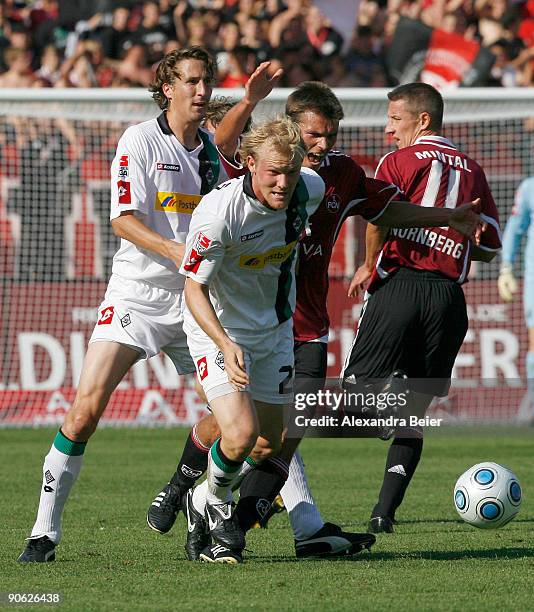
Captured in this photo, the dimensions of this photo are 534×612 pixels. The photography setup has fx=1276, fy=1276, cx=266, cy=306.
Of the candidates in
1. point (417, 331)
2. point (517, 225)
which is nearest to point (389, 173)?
point (417, 331)

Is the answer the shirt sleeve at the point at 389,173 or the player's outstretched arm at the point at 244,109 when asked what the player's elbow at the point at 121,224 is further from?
the shirt sleeve at the point at 389,173

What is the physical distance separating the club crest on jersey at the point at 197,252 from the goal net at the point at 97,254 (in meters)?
7.85

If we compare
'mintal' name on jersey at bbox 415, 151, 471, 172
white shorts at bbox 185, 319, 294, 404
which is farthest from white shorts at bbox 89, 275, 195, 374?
'mintal' name on jersey at bbox 415, 151, 471, 172

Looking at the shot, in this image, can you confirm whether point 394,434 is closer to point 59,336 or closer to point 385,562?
point 385,562

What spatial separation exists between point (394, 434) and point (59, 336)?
263 inches

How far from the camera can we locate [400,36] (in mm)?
16609

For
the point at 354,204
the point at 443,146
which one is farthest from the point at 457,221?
the point at 443,146

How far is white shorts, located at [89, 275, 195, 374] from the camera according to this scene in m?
6.46

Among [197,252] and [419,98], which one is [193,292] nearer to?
[197,252]

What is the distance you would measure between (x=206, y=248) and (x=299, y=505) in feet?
5.46

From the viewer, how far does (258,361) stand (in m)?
6.18

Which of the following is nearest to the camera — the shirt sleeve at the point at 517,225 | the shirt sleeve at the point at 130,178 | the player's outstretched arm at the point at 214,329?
the player's outstretched arm at the point at 214,329

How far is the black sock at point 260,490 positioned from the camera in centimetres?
643

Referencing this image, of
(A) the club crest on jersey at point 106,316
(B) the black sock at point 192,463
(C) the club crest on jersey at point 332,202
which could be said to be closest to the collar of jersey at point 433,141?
(C) the club crest on jersey at point 332,202
